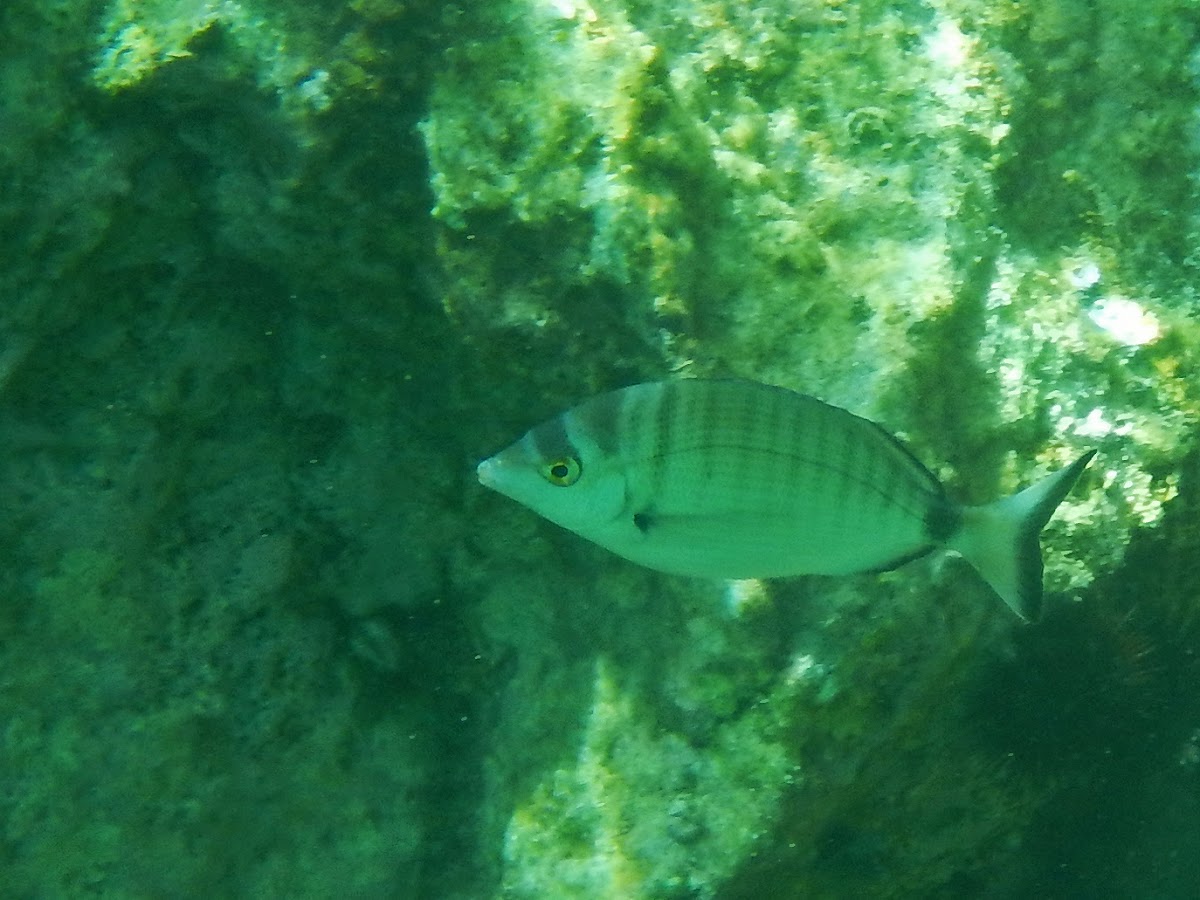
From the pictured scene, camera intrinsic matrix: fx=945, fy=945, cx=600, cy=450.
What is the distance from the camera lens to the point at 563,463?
1980 mm

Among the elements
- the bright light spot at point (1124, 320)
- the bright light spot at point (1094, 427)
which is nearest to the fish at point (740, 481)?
the bright light spot at point (1094, 427)

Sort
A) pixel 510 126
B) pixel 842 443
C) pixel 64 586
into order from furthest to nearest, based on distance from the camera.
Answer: pixel 64 586
pixel 510 126
pixel 842 443

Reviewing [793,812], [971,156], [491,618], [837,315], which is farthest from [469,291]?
[793,812]

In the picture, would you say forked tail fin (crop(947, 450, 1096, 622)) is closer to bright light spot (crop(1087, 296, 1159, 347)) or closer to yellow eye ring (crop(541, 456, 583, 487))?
yellow eye ring (crop(541, 456, 583, 487))

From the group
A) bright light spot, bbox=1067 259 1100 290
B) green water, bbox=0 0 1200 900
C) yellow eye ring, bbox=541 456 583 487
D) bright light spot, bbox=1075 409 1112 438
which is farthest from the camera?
bright light spot, bbox=1067 259 1100 290

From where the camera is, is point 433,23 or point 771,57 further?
point 771,57

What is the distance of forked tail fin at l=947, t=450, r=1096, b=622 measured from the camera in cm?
202

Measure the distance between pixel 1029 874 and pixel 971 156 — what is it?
283 centimetres

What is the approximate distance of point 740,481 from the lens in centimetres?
199

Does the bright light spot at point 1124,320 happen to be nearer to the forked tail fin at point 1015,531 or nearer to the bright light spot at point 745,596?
the forked tail fin at point 1015,531

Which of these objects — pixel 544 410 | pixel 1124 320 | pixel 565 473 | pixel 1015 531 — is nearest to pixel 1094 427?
pixel 1124 320

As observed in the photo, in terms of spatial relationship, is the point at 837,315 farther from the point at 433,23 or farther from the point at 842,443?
the point at 433,23

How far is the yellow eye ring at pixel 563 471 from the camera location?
6.50 feet

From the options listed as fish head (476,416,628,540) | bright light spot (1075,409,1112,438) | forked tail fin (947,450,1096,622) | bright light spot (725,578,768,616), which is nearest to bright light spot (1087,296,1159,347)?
bright light spot (1075,409,1112,438)
